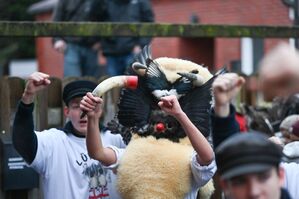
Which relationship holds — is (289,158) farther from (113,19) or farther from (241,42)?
(241,42)

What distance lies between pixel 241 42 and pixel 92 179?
1323 cm

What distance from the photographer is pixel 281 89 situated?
3.11 metres

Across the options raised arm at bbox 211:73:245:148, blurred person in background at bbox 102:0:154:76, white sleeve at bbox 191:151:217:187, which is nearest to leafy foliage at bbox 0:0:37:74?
blurred person in background at bbox 102:0:154:76

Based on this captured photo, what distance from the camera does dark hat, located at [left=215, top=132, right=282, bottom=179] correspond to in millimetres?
3275

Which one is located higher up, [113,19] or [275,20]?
[113,19]

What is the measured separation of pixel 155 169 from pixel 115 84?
0.55 meters

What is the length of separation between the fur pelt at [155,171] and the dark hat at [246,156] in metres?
1.59

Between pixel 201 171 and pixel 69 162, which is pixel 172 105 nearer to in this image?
pixel 201 171

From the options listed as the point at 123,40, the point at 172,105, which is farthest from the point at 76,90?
the point at 123,40

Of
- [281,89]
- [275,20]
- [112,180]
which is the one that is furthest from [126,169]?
[275,20]

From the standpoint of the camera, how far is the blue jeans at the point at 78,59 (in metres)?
8.91

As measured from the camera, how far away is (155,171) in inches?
196

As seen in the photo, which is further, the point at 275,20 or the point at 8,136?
the point at 275,20

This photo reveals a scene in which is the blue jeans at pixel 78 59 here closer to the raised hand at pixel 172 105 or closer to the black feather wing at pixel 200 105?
the black feather wing at pixel 200 105
